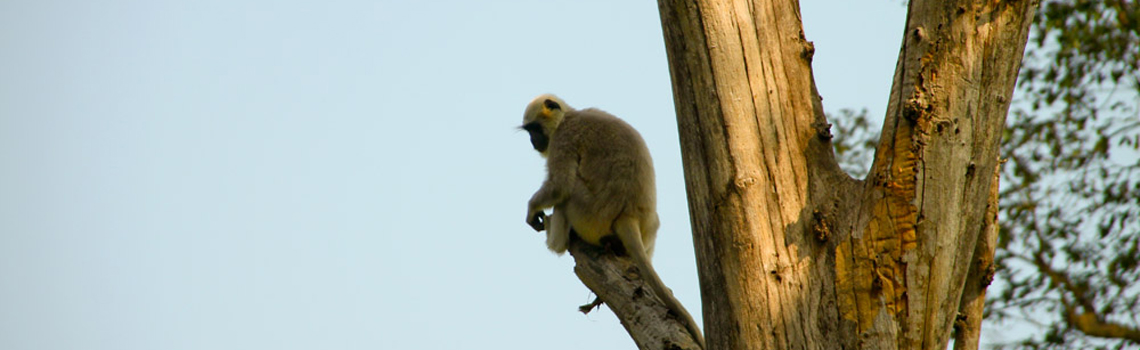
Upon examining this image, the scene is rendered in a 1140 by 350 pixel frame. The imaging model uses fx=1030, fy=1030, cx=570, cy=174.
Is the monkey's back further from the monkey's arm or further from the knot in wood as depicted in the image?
the knot in wood

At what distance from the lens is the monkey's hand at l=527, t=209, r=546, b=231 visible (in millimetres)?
7641

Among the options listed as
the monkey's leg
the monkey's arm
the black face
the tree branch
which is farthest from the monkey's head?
the tree branch

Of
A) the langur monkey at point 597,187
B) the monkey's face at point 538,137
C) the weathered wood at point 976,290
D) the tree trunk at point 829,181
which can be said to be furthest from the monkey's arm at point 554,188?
the weathered wood at point 976,290

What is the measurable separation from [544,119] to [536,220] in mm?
1211

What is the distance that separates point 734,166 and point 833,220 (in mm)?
398

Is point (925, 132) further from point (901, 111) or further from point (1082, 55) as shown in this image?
point (1082, 55)

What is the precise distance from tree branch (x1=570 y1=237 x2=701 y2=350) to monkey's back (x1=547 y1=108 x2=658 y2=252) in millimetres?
568

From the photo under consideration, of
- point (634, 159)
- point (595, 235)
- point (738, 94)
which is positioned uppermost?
point (634, 159)

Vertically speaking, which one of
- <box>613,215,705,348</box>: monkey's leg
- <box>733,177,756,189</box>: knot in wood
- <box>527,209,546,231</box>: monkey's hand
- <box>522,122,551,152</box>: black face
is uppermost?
<box>522,122,551,152</box>: black face

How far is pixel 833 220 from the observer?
367 centimetres

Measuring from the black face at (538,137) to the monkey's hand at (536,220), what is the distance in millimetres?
1002

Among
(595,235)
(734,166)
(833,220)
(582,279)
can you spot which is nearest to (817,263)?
(833,220)

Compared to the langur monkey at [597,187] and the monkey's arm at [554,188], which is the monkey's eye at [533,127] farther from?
the monkey's arm at [554,188]

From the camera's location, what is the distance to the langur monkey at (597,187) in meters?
7.09
